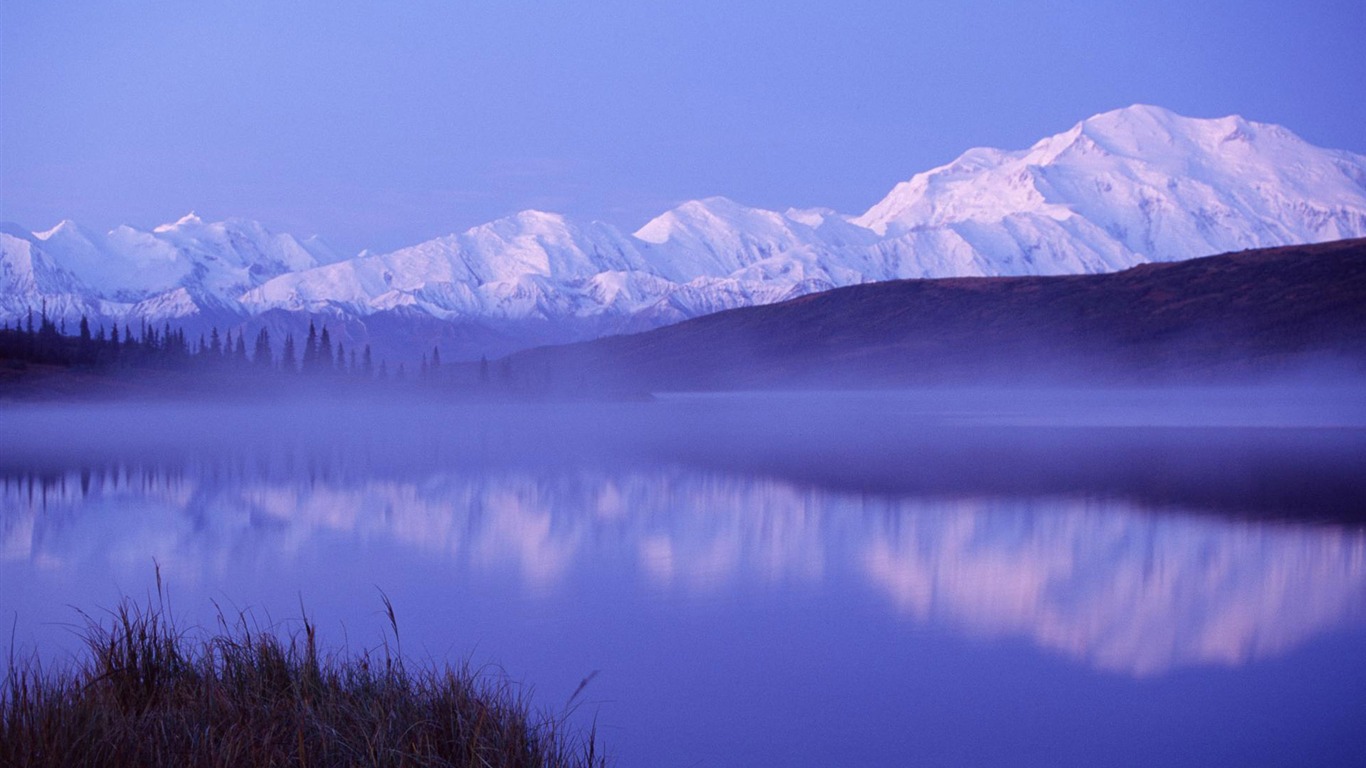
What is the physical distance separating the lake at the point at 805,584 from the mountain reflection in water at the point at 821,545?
2.8 inches

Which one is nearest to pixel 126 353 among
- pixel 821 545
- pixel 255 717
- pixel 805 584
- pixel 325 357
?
pixel 325 357

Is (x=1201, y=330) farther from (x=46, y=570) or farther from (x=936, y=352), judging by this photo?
(x=46, y=570)

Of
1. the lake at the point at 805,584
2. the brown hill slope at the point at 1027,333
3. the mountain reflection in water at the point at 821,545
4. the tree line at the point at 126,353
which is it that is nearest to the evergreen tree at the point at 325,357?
the tree line at the point at 126,353

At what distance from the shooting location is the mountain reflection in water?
11.0 meters

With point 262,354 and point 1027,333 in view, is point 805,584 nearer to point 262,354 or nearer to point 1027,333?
point 262,354

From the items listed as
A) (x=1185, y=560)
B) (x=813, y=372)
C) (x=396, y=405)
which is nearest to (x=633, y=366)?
(x=813, y=372)

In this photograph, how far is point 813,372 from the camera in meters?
123

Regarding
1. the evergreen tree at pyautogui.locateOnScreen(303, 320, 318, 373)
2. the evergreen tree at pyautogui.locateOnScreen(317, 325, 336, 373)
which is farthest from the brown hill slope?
the evergreen tree at pyautogui.locateOnScreen(303, 320, 318, 373)

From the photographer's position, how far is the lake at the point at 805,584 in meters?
8.07

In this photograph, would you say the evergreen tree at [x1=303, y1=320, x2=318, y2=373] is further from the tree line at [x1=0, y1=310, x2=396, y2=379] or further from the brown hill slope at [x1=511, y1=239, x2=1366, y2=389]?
the brown hill slope at [x1=511, y1=239, x2=1366, y2=389]

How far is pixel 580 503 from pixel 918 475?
7850 millimetres

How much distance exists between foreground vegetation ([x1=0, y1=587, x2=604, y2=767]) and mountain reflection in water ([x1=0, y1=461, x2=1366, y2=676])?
514cm

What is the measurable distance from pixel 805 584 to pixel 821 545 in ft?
8.95

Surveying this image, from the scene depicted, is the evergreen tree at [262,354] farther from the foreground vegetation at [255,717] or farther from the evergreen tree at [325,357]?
the foreground vegetation at [255,717]
